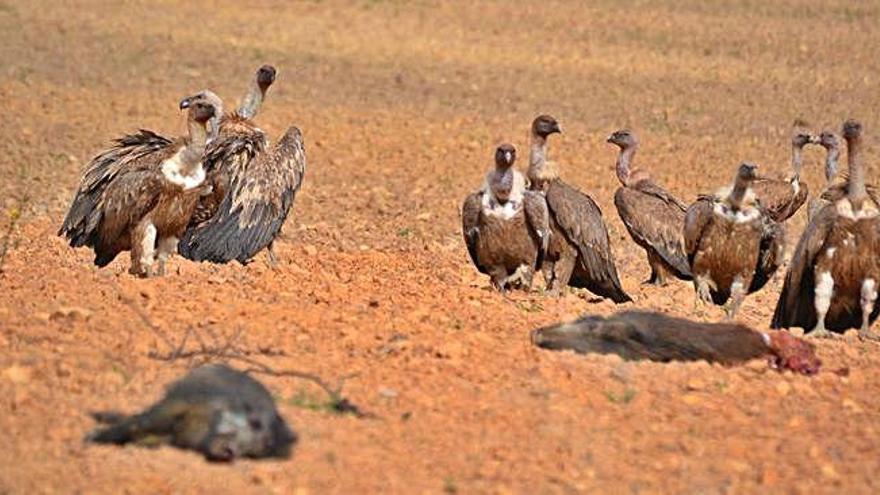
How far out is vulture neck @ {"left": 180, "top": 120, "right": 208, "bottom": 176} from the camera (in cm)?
1076

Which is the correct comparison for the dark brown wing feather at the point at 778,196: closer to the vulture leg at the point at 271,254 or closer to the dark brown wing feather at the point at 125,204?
the vulture leg at the point at 271,254

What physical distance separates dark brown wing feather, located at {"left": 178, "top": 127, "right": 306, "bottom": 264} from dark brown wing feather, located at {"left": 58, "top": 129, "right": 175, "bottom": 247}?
79cm

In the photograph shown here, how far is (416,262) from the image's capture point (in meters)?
12.5

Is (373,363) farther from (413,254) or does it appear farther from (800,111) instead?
(800,111)

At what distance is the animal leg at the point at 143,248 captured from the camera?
1077 centimetres

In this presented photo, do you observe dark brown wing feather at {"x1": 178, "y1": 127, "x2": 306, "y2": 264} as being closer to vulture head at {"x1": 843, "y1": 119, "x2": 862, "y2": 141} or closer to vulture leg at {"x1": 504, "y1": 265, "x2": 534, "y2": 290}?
vulture leg at {"x1": 504, "y1": 265, "x2": 534, "y2": 290}

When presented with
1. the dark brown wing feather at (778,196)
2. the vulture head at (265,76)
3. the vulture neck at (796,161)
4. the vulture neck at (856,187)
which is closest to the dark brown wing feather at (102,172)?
the vulture head at (265,76)

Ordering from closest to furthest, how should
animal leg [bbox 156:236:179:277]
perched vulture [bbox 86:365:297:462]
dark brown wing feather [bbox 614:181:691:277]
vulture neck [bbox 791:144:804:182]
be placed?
perched vulture [bbox 86:365:297:462]
animal leg [bbox 156:236:179:277]
dark brown wing feather [bbox 614:181:691:277]
vulture neck [bbox 791:144:804:182]

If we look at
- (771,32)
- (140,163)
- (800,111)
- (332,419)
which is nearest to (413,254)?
(140,163)

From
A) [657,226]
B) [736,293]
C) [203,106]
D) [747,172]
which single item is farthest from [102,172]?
[657,226]

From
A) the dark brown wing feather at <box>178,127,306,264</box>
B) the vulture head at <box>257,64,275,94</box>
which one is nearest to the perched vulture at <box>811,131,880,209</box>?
the dark brown wing feather at <box>178,127,306,264</box>

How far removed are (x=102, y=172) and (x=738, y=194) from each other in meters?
4.26

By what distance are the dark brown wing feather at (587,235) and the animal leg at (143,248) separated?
9.46 ft

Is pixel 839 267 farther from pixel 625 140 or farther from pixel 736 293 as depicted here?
pixel 625 140
